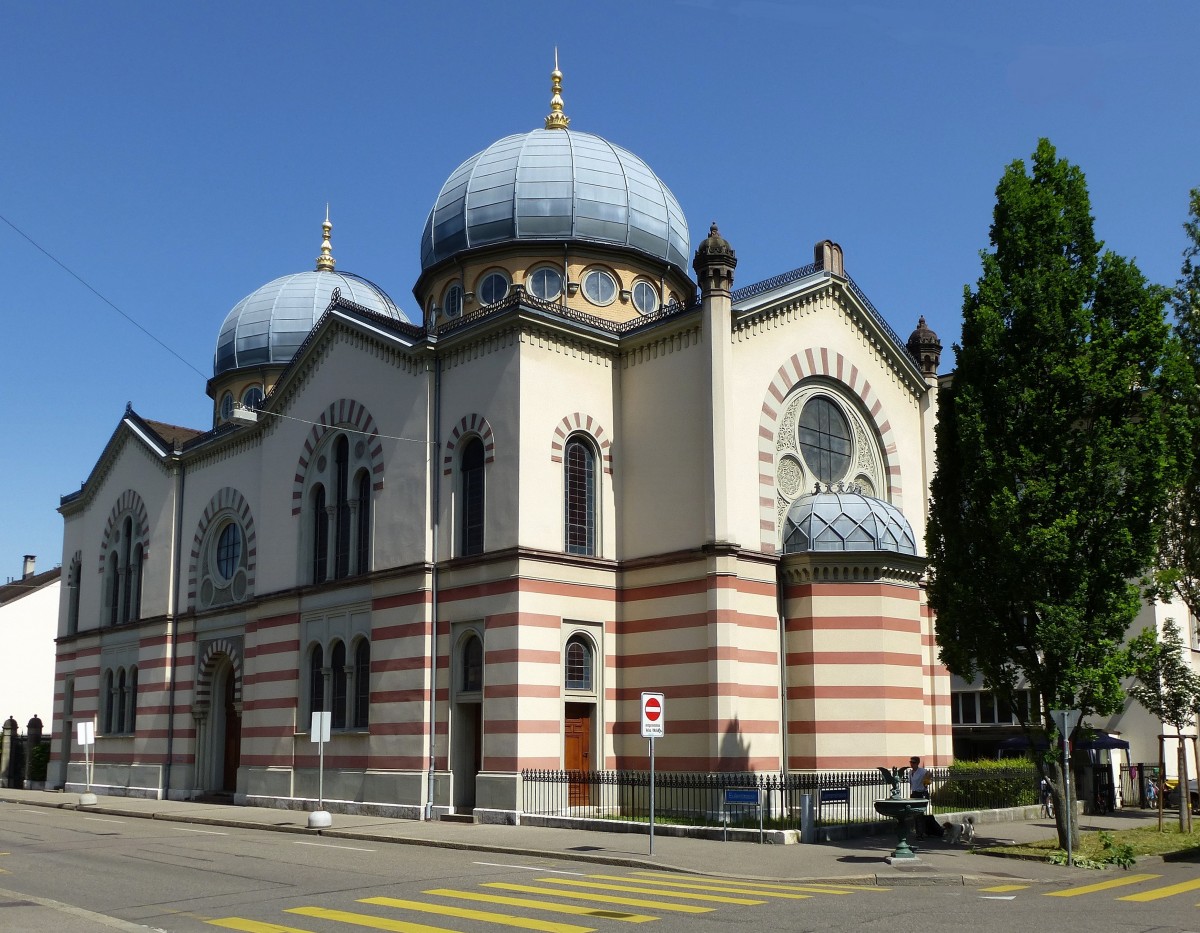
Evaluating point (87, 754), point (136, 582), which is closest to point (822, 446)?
point (136, 582)

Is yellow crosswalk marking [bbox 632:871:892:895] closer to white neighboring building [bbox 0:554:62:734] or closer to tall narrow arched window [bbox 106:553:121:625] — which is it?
tall narrow arched window [bbox 106:553:121:625]

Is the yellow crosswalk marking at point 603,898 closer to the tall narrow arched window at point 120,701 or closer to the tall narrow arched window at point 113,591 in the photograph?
the tall narrow arched window at point 120,701

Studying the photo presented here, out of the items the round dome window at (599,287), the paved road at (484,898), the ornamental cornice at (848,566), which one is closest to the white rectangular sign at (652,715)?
the paved road at (484,898)

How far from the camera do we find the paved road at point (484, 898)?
13320 millimetres

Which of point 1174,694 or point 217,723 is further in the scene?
point 217,723

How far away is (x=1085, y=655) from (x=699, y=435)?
391 inches

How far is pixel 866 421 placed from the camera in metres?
32.2

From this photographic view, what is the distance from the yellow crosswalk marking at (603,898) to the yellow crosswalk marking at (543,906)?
1.60ft

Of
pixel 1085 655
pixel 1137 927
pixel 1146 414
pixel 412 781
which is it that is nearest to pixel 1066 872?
pixel 1085 655

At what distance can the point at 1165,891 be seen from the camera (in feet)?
53.5

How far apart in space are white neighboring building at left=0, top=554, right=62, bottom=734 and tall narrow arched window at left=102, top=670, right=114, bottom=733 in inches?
770

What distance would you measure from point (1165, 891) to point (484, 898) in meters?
9.02

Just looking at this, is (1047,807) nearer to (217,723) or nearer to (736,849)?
(736,849)

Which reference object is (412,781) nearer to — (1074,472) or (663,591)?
(663,591)
